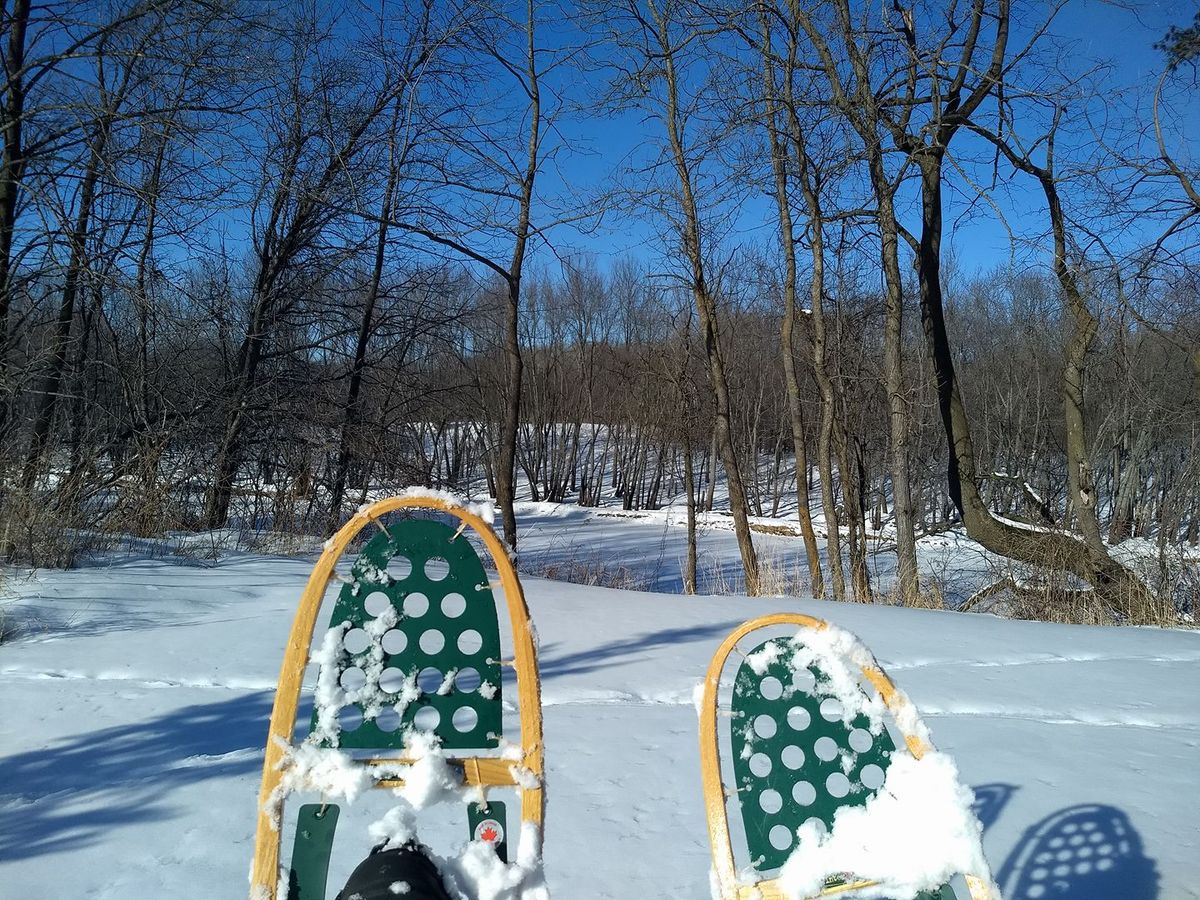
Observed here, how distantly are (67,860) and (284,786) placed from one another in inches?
35.2

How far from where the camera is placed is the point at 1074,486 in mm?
9219

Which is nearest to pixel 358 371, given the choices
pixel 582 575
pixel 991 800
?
pixel 582 575

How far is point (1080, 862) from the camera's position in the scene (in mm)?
2100

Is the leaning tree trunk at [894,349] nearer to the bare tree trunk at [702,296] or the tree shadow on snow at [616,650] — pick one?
the bare tree trunk at [702,296]

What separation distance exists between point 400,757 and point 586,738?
57.0 inches

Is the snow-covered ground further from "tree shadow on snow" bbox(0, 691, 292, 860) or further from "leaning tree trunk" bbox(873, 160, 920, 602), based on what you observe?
"leaning tree trunk" bbox(873, 160, 920, 602)

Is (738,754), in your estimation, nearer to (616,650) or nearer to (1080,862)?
(1080,862)

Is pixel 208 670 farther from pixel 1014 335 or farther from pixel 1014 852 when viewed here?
pixel 1014 335

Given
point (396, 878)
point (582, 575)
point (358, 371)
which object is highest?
point (358, 371)

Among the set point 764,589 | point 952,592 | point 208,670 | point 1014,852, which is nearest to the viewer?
point 1014,852

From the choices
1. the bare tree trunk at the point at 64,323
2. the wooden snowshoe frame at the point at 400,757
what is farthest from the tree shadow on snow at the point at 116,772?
the bare tree trunk at the point at 64,323

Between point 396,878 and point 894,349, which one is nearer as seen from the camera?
point 396,878

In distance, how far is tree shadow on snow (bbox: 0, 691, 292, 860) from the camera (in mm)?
2012

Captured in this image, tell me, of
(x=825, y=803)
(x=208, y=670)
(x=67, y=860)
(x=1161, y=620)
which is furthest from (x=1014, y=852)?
(x=1161, y=620)
